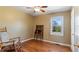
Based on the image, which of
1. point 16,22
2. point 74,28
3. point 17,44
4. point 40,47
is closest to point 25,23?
point 16,22

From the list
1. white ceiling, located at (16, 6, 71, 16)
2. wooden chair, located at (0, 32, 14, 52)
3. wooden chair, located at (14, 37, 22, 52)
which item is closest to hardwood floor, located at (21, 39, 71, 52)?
wooden chair, located at (14, 37, 22, 52)

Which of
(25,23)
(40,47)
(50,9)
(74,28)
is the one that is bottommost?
(40,47)

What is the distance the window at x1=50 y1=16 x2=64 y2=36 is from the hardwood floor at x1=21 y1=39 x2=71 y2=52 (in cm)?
24

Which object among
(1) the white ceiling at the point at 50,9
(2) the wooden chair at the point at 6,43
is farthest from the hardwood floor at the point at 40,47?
(1) the white ceiling at the point at 50,9

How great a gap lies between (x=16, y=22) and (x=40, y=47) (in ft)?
2.07

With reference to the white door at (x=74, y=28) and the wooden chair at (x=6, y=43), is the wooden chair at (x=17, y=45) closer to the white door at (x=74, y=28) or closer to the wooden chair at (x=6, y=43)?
the wooden chair at (x=6, y=43)

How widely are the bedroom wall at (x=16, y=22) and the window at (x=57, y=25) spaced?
418 millimetres

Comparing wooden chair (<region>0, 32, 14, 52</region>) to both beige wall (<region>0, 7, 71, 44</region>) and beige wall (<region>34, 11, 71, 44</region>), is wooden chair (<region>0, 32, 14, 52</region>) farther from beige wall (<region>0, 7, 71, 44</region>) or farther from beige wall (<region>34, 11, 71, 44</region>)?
beige wall (<region>34, 11, 71, 44</region>)

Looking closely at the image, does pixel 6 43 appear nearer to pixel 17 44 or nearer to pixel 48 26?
pixel 17 44

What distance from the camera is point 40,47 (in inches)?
52.2

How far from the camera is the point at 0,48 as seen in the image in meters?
1.17

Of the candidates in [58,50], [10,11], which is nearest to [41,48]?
[58,50]

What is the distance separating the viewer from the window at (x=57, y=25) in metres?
1.29
